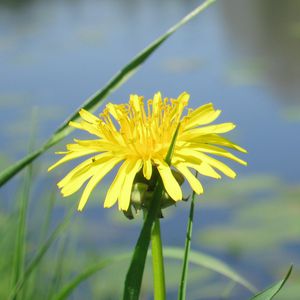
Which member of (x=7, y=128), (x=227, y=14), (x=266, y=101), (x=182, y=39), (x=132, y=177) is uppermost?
(x=227, y=14)

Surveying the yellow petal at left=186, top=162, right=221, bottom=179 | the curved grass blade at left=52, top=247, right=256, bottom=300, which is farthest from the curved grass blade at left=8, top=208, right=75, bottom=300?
the yellow petal at left=186, top=162, right=221, bottom=179

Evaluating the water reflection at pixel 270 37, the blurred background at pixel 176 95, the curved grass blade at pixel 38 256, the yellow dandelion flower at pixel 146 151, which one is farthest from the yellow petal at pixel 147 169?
the water reflection at pixel 270 37

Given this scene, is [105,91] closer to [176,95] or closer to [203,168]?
[203,168]

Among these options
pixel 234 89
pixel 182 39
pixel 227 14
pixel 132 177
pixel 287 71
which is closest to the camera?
pixel 132 177

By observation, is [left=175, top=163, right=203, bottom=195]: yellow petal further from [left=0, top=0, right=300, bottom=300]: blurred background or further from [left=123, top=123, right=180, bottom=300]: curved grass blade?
[left=0, top=0, right=300, bottom=300]: blurred background

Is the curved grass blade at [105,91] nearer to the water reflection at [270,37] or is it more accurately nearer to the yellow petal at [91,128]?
the yellow petal at [91,128]

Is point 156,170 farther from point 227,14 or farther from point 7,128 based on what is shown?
point 227,14

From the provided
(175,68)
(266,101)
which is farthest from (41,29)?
(266,101)
